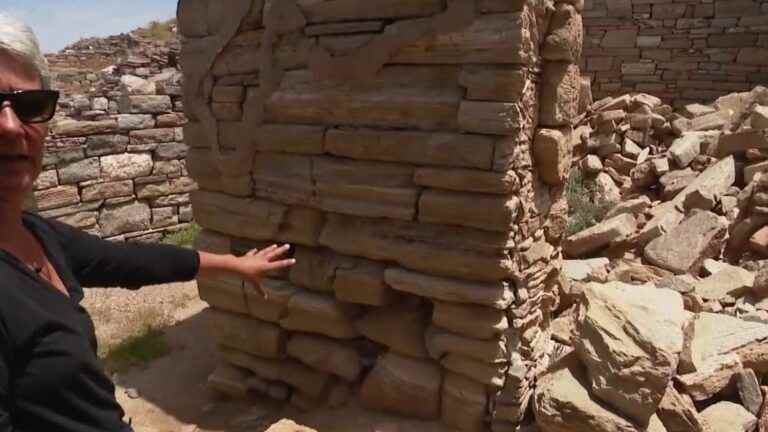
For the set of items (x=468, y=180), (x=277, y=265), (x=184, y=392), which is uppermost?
(x=468, y=180)

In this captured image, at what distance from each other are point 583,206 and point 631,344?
348 cm

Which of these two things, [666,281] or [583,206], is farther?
[583,206]

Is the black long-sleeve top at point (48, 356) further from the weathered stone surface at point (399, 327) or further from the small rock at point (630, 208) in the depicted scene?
the small rock at point (630, 208)

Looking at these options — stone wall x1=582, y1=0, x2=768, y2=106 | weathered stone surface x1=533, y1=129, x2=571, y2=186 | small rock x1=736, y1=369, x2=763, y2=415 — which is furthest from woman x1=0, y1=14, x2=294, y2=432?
stone wall x1=582, y1=0, x2=768, y2=106

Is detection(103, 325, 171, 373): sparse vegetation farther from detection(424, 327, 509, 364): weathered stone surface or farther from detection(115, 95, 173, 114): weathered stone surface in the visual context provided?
detection(115, 95, 173, 114): weathered stone surface

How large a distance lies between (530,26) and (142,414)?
12.4 feet

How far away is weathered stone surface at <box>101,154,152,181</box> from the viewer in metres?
7.60

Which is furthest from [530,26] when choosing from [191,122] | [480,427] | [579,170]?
[579,170]

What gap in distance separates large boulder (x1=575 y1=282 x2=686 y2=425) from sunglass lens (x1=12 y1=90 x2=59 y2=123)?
2.82 m

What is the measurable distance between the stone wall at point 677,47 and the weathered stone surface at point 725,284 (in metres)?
7.43

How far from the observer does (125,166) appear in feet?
25.5

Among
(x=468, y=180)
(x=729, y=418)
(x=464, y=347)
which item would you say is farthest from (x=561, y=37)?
(x=729, y=418)

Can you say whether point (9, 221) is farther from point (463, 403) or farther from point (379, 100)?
point (463, 403)

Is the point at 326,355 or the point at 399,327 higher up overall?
the point at 399,327
